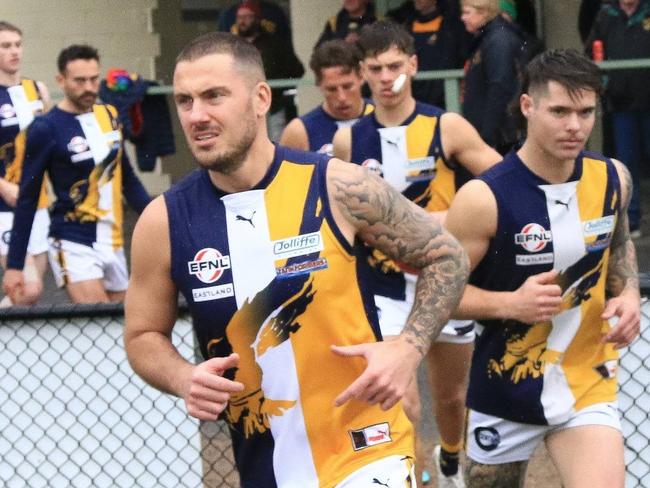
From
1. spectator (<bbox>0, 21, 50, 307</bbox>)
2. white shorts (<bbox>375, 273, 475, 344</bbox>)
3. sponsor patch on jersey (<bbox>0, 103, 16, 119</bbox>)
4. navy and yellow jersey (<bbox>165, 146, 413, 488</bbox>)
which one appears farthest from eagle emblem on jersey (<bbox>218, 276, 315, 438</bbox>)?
sponsor patch on jersey (<bbox>0, 103, 16, 119</bbox>)

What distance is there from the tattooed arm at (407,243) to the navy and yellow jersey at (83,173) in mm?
4097

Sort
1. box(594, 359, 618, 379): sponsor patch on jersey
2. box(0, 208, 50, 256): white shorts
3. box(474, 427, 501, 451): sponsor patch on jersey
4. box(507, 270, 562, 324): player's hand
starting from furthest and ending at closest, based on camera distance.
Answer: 1. box(0, 208, 50, 256): white shorts
2. box(474, 427, 501, 451): sponsor patch on jersey
3. box(594, 359, 618, 379): sponsor patch on jersey
4. box(507, 270, 562, 324): player's hand

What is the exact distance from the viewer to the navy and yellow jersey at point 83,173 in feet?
26.1

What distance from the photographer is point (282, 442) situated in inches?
163

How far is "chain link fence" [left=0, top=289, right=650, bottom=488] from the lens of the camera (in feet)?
20.9

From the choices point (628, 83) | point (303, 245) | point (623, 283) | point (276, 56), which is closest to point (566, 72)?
point (623, 283)

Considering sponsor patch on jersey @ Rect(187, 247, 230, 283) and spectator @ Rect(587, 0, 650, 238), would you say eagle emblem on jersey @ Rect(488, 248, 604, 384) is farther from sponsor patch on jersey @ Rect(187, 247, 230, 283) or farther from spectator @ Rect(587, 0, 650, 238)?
spectator @ Rect(587, 0, 650, 238)

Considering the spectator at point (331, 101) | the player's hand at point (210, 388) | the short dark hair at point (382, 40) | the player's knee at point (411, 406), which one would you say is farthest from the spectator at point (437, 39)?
the player's hand at point (210, 388)

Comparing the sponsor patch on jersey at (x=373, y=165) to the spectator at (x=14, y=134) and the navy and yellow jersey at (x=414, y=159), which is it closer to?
the navy and yellow jersey at (x=414, y=159)

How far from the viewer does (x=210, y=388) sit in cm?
367

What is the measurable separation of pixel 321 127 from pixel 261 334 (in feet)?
13.3

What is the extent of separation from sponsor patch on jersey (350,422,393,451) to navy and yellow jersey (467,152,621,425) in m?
1.16

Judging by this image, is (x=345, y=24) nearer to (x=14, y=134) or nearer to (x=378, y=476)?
(x=14, y=134)

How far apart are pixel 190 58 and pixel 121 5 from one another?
414 inches
